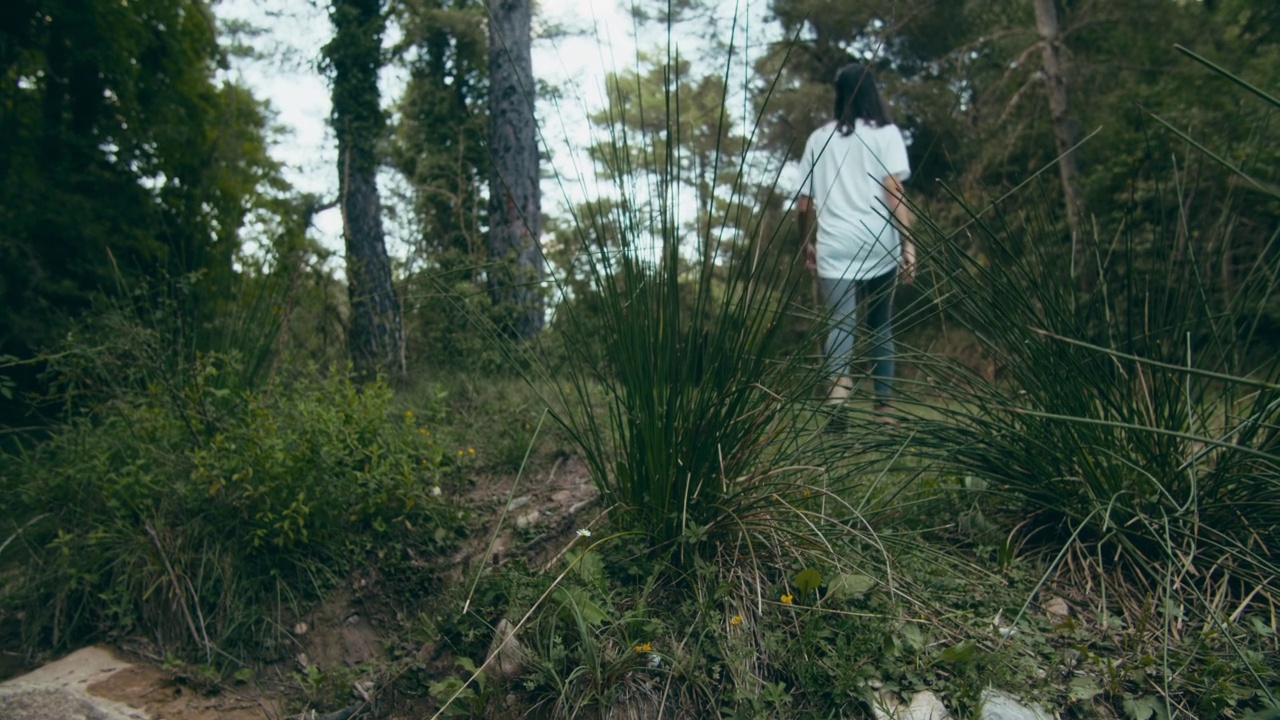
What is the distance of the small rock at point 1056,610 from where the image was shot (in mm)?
2432

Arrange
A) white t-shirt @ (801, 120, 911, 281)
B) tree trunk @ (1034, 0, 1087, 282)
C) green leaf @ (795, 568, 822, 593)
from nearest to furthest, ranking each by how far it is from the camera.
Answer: green leaf @ (795, 568, 822, 593) → white t-shirt @ (801, 120, 911, 281) → tree trunk @ (1034, 0, 1087, 282)

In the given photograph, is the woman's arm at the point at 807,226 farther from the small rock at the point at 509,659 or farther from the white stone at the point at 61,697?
the white stone at the point at 61,697

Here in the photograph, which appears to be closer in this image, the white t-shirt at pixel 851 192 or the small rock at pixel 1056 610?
the small rock at pixel 1056 610

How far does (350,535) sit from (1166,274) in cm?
291

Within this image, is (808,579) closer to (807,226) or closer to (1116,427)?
(1116,427)

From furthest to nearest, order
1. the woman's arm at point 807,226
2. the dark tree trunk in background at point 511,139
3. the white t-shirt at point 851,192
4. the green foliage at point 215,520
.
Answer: the dark tree trunk in background at point 511,139 < the white t-shirt at point 851,192 < the green foliage at point 215,520 < the woman's arm at point 807,226

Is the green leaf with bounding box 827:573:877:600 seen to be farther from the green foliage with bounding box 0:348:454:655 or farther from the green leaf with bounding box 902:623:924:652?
the green foliage with bounding box 0:348:454:655

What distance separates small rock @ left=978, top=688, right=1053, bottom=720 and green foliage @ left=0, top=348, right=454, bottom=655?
2017 mm

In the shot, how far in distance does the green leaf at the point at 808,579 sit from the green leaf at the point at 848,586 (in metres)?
0.05

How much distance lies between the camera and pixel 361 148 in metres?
7.12

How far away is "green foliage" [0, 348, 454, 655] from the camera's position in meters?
3.24

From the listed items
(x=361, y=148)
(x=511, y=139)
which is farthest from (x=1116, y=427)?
(x=361, y=148)

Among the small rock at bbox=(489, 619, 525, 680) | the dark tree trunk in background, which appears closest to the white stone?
the small rock at bbox=(489, 619, 525, 680)

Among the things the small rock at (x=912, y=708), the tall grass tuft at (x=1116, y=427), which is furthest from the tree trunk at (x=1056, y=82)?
the small rock at (x=912, y=708)
